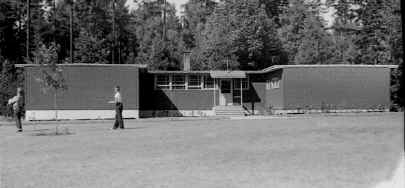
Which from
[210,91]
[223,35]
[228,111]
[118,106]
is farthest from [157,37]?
[118,106]

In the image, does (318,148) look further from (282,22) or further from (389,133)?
(282,22)

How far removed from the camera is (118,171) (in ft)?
29.2

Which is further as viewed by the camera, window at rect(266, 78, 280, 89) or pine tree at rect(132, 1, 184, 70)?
pine tree at rect(132, 1, 184, 70)

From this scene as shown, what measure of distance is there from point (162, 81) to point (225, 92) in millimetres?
4344

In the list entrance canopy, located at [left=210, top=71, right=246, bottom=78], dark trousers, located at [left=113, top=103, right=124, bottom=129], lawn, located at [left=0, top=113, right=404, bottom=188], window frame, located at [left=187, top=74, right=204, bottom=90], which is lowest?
lawn, located at [left=0, top=113, right=404, bottom=188]

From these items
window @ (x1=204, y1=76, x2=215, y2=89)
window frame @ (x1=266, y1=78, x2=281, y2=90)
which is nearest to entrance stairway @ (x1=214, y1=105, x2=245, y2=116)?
window @ (x1=204, y1=76, x2=215, y2=89)

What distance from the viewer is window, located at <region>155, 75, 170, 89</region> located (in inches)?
1357

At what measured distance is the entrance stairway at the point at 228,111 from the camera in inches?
1325

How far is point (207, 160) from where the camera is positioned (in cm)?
1005

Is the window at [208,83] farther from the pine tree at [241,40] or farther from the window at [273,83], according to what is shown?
the pine tree at [241,40]

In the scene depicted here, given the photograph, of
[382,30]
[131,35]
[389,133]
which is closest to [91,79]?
[389,133]

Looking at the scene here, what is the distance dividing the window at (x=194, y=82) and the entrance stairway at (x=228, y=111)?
2.05 meters

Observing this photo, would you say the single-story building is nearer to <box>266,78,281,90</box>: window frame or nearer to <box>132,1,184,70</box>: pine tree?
<box>266,78,281,90</box>: window frame

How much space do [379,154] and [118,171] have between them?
16.8 feet
